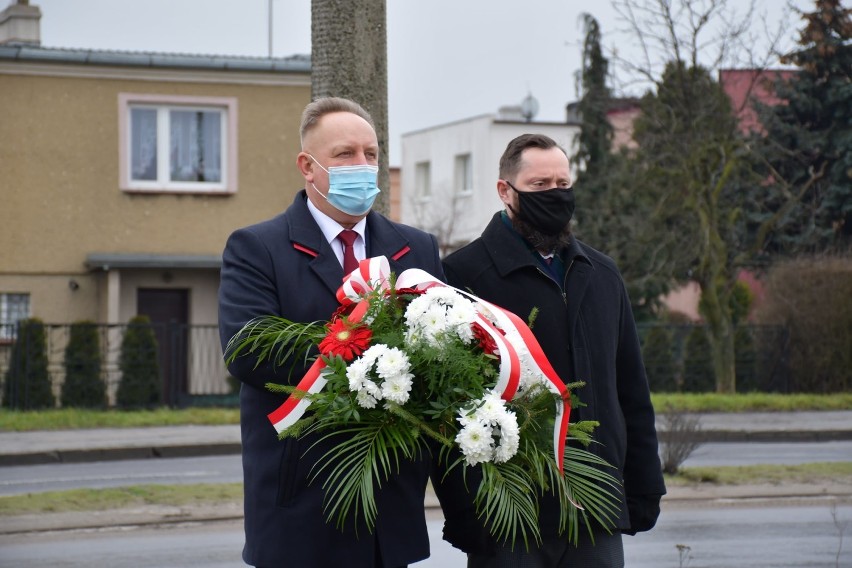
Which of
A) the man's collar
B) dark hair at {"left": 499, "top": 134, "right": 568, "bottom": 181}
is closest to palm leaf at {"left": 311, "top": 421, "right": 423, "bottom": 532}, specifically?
the man's collar

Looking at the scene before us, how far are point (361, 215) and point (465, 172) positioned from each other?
4267 cm

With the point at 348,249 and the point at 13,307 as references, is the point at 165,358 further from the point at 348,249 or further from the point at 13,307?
the point at 348,249

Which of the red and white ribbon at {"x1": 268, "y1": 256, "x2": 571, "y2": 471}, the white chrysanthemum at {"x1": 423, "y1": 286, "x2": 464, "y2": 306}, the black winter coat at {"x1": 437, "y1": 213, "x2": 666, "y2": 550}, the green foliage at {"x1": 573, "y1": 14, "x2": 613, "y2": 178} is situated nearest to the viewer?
the red and white ribbon at {"x1": 268, "y1": 256, "x2": 571, "y2": 471}

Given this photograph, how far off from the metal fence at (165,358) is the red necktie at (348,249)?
19639 mm

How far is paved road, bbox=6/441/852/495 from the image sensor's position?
529 inches

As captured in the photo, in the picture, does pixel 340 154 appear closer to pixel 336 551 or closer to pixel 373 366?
pixel 373 366

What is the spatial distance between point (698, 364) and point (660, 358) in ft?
2.73

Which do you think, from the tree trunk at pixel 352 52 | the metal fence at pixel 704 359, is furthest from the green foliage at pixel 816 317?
the tree trunk at pixel 352 52

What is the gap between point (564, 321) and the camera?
4.30m

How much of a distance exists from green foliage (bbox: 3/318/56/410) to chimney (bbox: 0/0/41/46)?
30.2ft

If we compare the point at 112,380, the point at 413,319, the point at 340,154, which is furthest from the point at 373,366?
the point at 112,380

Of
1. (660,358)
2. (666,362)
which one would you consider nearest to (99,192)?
(660,358)

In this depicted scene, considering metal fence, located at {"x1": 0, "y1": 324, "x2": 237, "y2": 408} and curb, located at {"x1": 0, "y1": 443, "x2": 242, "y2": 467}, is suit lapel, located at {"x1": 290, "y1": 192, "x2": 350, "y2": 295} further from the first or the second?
metal fence, located at {"x1": 0, "y1": 324, "x2": 237, "y2": 408}

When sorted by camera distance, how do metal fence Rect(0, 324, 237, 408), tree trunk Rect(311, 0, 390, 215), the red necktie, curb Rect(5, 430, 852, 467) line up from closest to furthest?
the red necktie < tree trunk Rect(311, 0, 390, 215) < curb Rect(5, 430, 852, 467) < metal fence Rect(0, 324, 237, 408)
